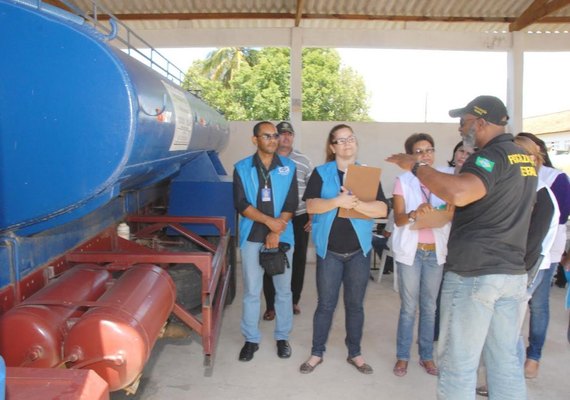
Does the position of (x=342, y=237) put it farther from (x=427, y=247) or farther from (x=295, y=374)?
(x=295, y=374)

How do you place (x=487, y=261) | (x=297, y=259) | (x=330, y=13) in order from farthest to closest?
(x=330, y=13) → (x=297, y=259) → (x=487, y=261)

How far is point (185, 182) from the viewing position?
428cm

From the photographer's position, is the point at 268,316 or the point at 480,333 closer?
the point at 480,333

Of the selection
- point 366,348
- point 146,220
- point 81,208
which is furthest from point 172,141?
point 366,348

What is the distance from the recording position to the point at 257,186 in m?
3.59

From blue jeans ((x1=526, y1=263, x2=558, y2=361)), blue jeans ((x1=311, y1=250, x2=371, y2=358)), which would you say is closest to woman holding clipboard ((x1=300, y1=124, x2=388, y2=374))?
blue jeans ((x1=311, y1=250, x2=371, y2=358))

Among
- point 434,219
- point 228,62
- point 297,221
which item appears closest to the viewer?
point 434,219

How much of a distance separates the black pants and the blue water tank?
2.55 m

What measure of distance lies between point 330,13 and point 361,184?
5.09 m

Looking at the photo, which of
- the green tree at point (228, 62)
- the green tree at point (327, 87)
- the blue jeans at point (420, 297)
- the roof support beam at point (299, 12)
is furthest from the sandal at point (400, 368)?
the green tree at point (228, 62)

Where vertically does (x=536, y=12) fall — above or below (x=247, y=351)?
above

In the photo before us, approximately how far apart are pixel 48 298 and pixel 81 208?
0.42 meters

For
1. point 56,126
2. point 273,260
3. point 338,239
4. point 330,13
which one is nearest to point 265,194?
point 273,260

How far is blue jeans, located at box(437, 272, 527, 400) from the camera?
2252mm
